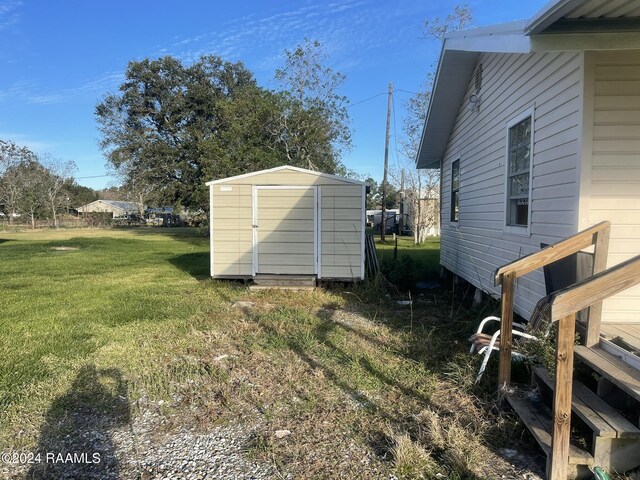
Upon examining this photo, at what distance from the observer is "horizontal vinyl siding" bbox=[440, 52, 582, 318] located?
3598 mm

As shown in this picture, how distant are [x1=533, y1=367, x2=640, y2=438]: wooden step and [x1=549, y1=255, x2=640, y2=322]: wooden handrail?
0.68 metres

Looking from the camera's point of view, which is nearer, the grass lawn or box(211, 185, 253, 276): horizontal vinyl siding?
the grass lawn

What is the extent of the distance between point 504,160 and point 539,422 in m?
3.66

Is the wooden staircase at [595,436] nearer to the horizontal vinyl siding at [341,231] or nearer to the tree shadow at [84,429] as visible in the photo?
the tree shadow at [84,429]

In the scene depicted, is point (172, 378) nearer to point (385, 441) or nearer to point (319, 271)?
point (385, 441)

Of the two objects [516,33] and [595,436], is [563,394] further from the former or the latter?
[516,33]

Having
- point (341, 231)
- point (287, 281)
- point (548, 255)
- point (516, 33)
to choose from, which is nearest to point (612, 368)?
point (548, 255)

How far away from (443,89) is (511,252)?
11.5ft

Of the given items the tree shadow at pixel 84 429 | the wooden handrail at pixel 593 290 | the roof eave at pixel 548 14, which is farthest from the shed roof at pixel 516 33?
the tree shadow at pixel 84 429

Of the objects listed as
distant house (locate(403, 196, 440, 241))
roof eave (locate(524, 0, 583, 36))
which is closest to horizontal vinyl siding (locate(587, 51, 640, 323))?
roof eave (locate(524, 0, 583, 36))

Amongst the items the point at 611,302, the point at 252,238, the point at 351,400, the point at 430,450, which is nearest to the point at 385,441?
the point at 430,450

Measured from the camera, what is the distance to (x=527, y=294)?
4.53 m

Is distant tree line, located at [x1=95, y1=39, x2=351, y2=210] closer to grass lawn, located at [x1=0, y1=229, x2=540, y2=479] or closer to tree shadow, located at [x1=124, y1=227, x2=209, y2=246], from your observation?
tree shadow, located at [x1=124, y1=227, x2=209, y2=246]

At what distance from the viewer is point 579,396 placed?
7.87 feet
